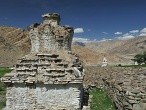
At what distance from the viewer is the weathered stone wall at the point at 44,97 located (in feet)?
39.3

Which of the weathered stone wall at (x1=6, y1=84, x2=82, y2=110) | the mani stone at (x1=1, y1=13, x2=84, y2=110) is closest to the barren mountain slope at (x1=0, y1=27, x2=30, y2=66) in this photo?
the mani stone at (x1=1, y1=13, x2=84, y2=110)

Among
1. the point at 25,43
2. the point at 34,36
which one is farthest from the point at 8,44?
the point at 34,36

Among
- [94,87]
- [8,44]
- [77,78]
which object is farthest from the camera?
[8,44]

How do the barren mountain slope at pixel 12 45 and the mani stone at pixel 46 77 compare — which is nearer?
the mani stone at pixel 46 77

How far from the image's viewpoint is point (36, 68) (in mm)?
12367

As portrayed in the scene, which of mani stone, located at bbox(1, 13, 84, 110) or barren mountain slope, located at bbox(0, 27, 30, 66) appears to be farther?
barren mountain slope, located at bbox(0, 27, 30, 66)

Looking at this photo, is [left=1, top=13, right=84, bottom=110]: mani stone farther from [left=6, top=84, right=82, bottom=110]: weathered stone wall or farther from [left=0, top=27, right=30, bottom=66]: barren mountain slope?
→ [left=0, top=27, right=30, bottom=66]: barren mountain slope

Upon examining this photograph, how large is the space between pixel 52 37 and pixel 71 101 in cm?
252

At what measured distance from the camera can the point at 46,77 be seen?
12.1m

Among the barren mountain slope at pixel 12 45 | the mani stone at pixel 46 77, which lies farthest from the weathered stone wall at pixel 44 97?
the barren mountain slope at pixel 12 45

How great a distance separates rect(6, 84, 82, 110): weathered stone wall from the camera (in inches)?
472

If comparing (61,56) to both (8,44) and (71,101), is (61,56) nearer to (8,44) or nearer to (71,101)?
(71,101)

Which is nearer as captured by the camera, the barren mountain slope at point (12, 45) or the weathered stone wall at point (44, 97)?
the weathered stone wall at point (44, 97)

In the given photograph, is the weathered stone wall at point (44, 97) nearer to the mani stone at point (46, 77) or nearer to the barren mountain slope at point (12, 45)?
the mani stone at point (46, 77)
